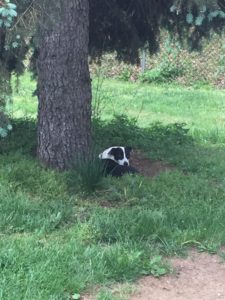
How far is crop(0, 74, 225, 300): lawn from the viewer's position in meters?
4.66

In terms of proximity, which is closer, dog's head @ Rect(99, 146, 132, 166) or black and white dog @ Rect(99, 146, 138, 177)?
black and white dog @ Rect(99, 146, 138, 177)

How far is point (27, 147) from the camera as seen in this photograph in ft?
26.6

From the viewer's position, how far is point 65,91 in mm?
7133

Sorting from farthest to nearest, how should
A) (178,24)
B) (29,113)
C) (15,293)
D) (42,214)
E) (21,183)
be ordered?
(29,113)
(178,24)
(21,183)
(42,214)
(15,293)

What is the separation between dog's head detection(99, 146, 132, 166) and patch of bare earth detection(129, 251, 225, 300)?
8.99 feet

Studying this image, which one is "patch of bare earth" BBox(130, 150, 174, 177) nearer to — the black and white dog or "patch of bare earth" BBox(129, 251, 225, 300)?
the black and white dog

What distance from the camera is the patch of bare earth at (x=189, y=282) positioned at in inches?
182

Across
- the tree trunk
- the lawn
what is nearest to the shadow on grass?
the lawn

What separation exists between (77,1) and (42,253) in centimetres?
315

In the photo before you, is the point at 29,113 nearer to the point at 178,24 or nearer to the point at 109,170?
the point at 178,24

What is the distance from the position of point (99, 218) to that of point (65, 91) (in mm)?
1900

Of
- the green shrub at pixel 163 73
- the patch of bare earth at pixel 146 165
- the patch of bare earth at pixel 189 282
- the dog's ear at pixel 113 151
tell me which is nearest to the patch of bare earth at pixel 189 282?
the patch of bare earth at pixel 189 282

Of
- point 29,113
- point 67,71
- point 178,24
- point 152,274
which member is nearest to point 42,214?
point 152,274

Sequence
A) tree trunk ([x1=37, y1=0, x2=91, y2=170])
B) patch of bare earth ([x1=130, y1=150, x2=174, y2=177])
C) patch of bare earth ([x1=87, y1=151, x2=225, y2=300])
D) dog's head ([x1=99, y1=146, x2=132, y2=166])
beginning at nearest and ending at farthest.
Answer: patch of bare earth ([x1=87, y1=151, x2=225, y2=300]) → tree trunk ([x1=37, y1=0, x2=91, y2=170]) → dog's head ([x1=99, y1=146, x2=132, y2=166]) → patch of bare earth ([x1=130, y1=150, x2=174, y2=177])
